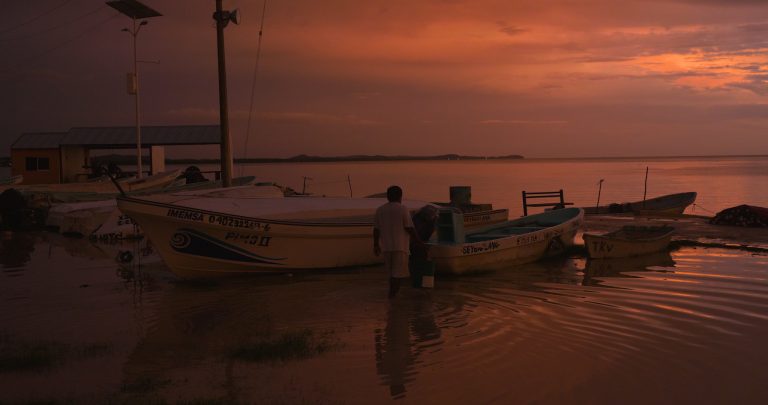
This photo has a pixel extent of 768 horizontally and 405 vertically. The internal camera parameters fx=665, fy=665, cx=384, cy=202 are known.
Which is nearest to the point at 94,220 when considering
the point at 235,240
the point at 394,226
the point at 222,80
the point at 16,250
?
the point at 16,250

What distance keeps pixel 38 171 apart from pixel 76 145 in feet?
11.1

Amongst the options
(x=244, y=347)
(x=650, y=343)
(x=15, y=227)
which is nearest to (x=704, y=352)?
(x=650, y=343)

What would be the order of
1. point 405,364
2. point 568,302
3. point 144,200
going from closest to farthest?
point 405,364, point 568,302, point 144,200

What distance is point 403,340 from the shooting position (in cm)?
861

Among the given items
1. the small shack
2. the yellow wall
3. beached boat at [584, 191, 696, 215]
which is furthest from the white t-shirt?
the yellow wall

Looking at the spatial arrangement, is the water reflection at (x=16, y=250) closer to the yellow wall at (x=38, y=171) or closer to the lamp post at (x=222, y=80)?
the lamp post at (x=222, y=80)

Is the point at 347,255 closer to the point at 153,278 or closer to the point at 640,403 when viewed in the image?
the point at 153,278

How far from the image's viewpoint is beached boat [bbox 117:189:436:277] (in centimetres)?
1334

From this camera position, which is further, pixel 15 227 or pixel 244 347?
pixel 15 227

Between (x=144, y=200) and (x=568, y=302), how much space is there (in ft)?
27.0

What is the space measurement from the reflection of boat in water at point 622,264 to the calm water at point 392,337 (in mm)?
189

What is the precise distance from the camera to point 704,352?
8.07 metres

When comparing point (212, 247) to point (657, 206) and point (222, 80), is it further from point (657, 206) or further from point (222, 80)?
point (657, 206)

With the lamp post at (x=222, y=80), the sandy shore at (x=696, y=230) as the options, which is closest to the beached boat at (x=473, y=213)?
the sandy shore at (x=696, y=230)
